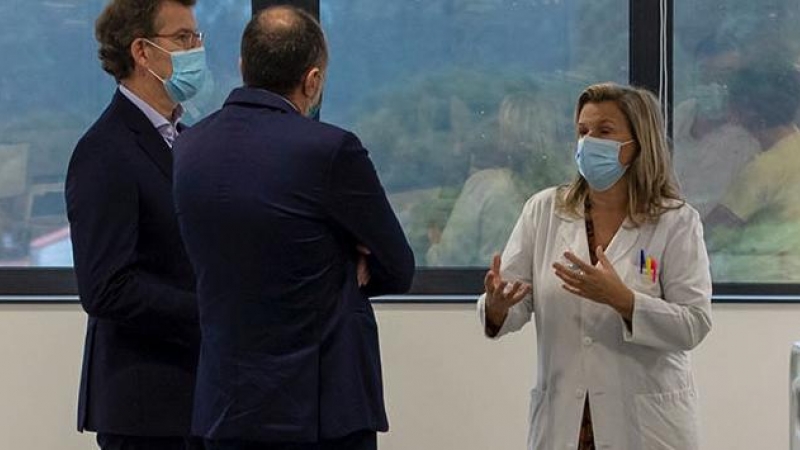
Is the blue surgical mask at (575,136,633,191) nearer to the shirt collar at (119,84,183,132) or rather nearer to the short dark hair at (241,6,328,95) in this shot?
the short dark hair at (241,6,328,95)

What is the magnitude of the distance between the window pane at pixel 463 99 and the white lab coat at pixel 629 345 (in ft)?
3.40

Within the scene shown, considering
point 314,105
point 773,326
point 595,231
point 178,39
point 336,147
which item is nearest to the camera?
point 336,147

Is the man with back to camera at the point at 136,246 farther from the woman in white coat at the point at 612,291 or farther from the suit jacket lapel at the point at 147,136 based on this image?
the woman in white coat at the point at 612,291

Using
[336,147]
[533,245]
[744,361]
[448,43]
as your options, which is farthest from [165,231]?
[744,361]

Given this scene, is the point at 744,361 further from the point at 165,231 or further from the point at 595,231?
the point at 165,231

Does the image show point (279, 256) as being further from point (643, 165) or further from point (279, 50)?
point (643, 165)

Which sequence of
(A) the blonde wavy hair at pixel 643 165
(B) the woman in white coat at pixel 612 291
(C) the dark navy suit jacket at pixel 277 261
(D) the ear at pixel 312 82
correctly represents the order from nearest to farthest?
(C) the dark navy suit jacket at pixel 277 261 → (D) the ear at pixel 312 82 → (B) the woman in white coat at pixel 612 291 → (A) the blonde wavy hair at pixel 643 165

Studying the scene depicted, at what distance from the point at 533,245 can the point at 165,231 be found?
812 millimetres

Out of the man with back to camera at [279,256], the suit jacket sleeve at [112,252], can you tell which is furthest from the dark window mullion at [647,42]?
the suit jacket sleeve at [112,252]

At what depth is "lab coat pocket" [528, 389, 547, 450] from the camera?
2262 mm

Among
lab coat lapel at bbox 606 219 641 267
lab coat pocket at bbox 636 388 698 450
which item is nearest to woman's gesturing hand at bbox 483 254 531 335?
lab coat lapel at bbox 606 219 641 267

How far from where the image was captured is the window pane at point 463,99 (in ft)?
10.9

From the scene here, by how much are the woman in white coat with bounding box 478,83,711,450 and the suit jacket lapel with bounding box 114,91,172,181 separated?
0.69 meters

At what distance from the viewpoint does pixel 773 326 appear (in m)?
3.20
